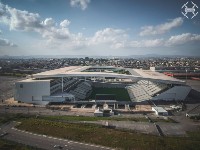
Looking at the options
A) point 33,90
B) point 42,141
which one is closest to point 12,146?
point 42,141

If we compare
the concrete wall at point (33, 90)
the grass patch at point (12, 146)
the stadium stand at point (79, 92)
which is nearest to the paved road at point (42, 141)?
the grass patch at point (12, 146)

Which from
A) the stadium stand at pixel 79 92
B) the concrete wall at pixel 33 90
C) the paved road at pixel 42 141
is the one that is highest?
the concrete wall at pixel 33 90

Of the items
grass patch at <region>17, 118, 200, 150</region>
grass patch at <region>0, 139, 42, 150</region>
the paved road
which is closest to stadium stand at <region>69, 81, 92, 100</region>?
grass patch at <region>17, 118, 200, 150</region>

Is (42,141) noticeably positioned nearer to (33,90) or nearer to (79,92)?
(33,90)

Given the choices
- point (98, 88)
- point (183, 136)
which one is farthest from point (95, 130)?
point (98, 88)

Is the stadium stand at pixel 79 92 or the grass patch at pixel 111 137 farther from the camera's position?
the stadium stand at pixel 79 92

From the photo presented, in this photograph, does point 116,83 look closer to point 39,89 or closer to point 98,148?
point 39,89

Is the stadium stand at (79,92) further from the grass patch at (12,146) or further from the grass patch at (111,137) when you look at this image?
the grass patch at (12,146)
